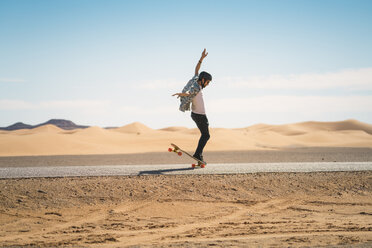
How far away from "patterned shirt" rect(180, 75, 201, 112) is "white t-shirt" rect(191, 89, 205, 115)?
0.35ft

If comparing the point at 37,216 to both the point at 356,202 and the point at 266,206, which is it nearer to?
the point at 266,206

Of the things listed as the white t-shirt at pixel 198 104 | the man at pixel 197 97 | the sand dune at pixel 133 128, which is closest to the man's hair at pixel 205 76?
the man at pixel 197 97

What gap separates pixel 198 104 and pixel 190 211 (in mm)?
3047

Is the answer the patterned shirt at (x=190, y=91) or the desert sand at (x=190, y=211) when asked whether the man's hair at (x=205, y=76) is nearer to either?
the patterned shirt at (x=190, y=91)

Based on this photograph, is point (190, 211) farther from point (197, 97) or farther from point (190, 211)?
point (197, 97)

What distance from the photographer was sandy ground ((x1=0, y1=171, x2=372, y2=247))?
4645mm

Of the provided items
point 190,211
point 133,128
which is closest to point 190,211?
point 190,211

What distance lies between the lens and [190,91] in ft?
26.7

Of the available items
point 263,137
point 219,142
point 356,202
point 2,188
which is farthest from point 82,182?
point 263,137

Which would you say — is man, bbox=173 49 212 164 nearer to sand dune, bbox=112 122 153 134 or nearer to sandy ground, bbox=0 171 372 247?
sandy ground, bbox=0 171 372 247

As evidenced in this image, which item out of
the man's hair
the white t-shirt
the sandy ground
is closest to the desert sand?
the sandy ground

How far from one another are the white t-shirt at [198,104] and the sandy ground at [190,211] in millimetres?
1656

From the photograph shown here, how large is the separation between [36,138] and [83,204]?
29743 millimetres

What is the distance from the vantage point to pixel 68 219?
5758mm
